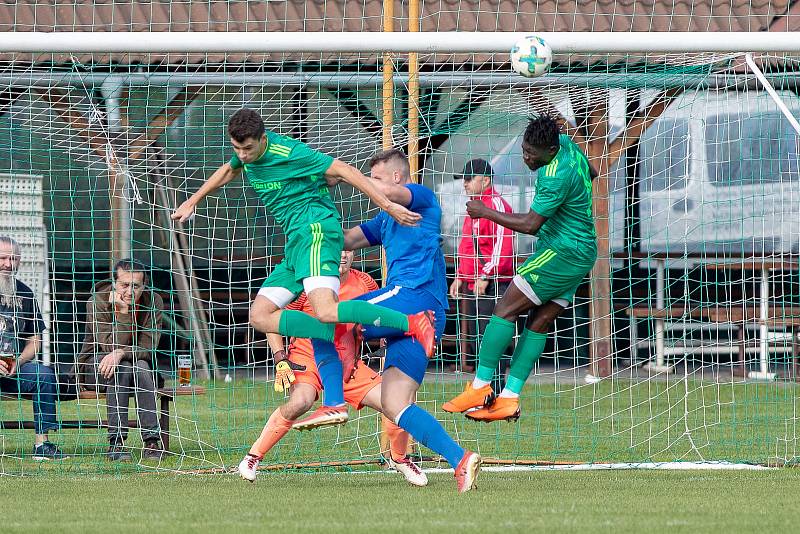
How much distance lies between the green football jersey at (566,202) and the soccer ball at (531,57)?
45 cm

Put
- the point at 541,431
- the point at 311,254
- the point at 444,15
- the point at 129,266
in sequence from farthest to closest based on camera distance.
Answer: the point at 444,15, the point at 541,431, the point at 129,266, the point at 311,254

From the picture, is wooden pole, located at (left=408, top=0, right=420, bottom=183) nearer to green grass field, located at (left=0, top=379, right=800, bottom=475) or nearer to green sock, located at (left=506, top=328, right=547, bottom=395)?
green sock, located at (left=506, top=328, right=547, bottom=395)

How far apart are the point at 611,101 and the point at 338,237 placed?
125 inches

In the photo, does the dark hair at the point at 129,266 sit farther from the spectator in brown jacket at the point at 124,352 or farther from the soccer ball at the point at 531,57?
the soccer ball at the point at 531,57

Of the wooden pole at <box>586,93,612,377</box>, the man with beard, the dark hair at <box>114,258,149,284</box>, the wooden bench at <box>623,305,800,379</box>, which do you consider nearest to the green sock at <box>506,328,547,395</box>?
the wooden pole at <box>586,93,612,377</box>

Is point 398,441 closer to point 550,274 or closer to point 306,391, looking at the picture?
point 306,391

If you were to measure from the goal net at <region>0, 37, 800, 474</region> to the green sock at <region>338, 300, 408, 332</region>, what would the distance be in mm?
1789

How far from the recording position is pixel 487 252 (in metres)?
9.62

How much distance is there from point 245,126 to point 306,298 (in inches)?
60.4

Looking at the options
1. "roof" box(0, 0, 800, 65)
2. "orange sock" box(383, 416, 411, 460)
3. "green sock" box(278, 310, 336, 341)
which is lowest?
"orange sock" box(383, 416, 411, 460)

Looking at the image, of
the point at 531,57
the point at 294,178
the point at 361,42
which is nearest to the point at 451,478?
the point at 294,178

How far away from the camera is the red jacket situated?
31.0ft

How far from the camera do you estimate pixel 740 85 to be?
9.44 meters

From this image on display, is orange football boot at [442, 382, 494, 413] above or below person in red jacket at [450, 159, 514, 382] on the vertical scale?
below
